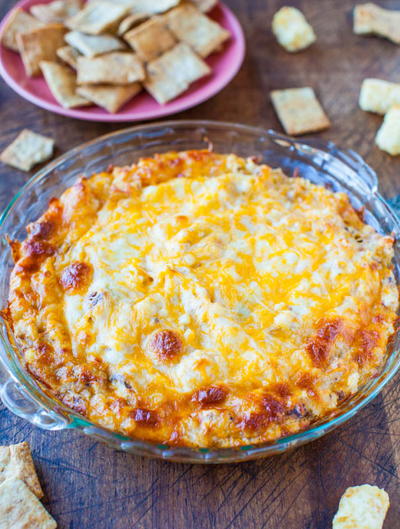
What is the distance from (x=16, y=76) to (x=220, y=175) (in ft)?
5.77

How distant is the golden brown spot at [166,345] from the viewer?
254 cm

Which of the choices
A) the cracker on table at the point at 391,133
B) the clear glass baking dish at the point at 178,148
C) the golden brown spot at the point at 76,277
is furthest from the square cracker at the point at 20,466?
the cracker on table at the point at 391,133

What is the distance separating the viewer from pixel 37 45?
3.94 m

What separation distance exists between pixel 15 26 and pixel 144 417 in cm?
312

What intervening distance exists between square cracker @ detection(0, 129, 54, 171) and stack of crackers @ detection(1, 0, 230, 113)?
0.30 meters

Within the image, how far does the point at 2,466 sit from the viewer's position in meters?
2.62

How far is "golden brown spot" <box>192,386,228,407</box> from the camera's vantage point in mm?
2471

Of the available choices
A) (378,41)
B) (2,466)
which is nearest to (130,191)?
(2,466)

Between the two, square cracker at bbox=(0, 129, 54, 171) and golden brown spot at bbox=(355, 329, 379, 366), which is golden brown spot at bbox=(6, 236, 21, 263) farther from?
golden brown spot at bbox=(355, 329, 379, 366)

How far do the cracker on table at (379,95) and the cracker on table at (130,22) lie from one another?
1691 millimetres

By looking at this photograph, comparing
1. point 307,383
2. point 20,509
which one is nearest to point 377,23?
point 307,383

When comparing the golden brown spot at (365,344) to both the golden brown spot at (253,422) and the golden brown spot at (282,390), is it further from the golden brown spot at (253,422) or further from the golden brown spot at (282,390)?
the golden brown spot at (253,422)

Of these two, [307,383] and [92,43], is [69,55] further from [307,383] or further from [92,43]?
[307,383]

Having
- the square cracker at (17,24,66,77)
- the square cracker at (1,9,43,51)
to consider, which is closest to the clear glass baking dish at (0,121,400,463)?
the square cracker at (17,24,66,77)
